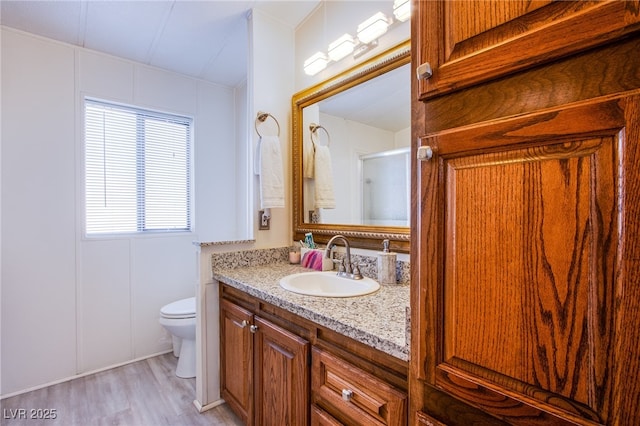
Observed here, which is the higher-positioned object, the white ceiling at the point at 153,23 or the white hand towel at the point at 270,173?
the white ceiling at the point at 153,23

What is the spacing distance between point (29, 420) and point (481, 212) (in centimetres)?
254

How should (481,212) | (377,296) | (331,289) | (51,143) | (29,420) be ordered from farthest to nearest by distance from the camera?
(51,143) → (29,420) → (331,289) → (377,296) → (481,212)

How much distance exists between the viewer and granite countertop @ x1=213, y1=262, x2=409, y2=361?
838mm

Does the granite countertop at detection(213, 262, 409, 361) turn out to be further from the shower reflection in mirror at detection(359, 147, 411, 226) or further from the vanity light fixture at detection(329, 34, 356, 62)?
the vanity light fixture at detection(329, 34, 356, 62)

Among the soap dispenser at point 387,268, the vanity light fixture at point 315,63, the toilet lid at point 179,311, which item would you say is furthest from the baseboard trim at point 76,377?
the vanity light fixture at point 315,63

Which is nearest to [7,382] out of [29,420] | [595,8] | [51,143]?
[29,420]

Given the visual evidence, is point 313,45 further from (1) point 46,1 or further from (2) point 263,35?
(1) point 46,1

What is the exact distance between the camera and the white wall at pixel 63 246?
194cm

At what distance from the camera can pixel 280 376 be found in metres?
1.24

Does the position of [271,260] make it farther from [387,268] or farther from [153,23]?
[153,23]

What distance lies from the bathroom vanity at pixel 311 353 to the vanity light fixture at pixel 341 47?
1.26 metres

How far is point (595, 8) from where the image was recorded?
1.43 feet

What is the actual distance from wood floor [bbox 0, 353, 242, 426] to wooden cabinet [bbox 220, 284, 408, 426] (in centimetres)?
25

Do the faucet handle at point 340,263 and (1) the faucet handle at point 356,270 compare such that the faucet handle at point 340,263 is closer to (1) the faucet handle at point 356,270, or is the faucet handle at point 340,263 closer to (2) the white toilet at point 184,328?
(1) the faucet handle at point 356,270
